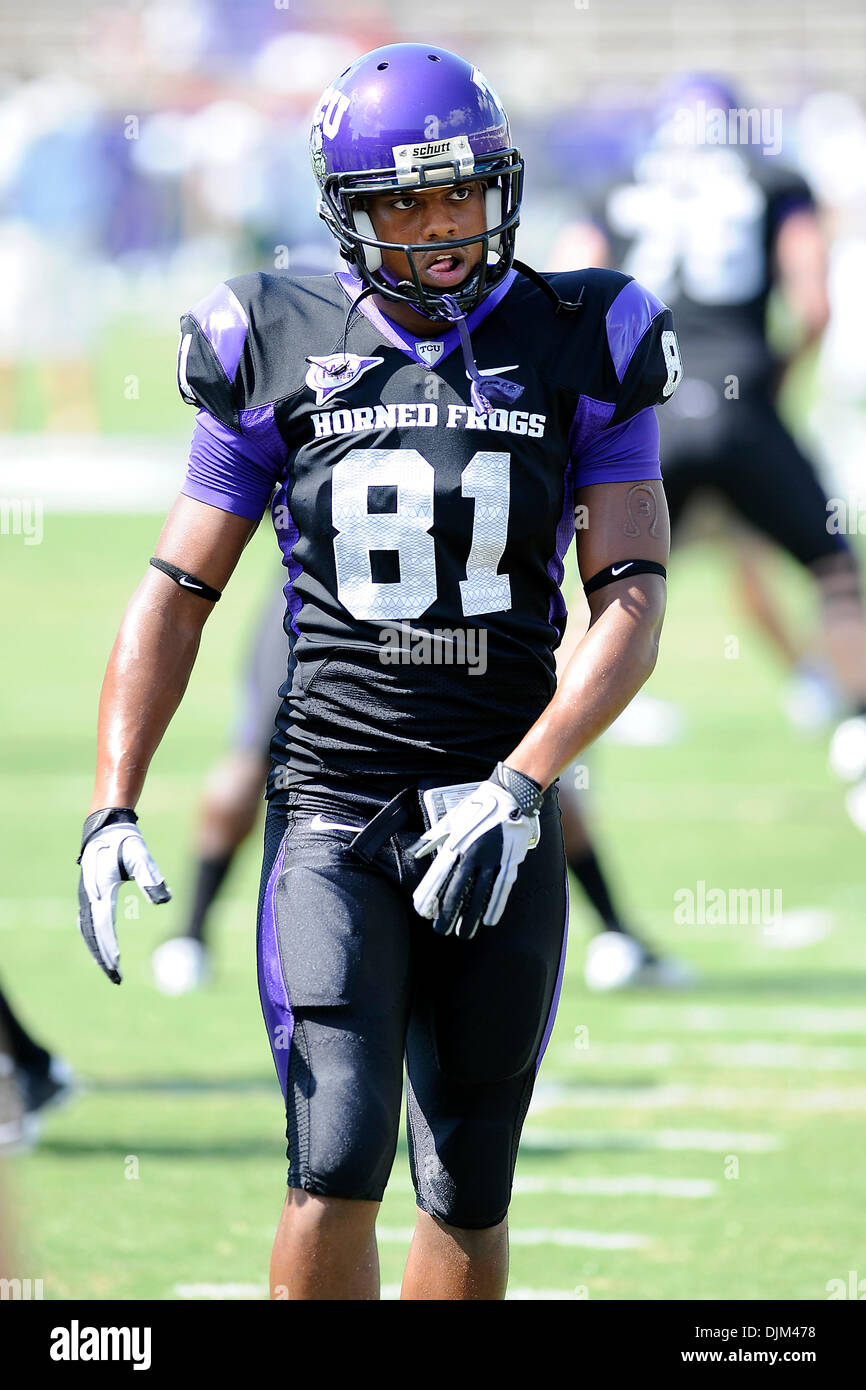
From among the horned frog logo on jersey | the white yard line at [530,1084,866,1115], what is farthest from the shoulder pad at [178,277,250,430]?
the white yard line at [530,1084,866,1115]

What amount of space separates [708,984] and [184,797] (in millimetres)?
3007

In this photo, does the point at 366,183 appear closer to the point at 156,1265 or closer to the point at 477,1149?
the point at 477,1149

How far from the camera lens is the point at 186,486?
3.24 m

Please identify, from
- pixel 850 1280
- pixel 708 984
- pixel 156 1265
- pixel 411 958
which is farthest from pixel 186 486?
pixel 708 984

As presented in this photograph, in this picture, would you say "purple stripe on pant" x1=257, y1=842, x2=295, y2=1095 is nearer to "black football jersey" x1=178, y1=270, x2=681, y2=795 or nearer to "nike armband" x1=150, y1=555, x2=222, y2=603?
"black football jersey" x1=178, y1=270, x2=681, y2=795

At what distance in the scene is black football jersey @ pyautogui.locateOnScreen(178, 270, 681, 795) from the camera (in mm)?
3078

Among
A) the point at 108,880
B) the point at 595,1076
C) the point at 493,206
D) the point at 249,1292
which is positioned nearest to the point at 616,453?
the point at 493,206

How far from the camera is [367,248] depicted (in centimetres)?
314

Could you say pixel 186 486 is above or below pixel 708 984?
above

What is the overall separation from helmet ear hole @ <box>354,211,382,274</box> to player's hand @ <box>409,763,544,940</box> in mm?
766

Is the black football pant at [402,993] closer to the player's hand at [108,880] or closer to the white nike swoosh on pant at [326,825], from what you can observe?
the white nike swoosh on pant at [326,825]

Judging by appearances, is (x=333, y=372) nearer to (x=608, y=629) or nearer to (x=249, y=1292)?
(x=608, y=629)

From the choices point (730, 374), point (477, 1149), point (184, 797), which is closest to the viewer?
point (477, 1149)

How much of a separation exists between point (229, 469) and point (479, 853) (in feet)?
2.31
